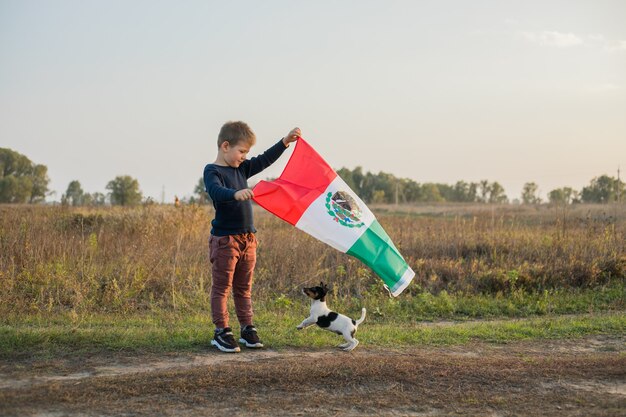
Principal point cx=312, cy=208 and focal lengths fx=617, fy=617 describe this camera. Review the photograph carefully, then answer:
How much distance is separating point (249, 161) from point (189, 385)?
256 cm

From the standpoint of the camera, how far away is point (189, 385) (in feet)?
16.7

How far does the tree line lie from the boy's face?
27.9 feet

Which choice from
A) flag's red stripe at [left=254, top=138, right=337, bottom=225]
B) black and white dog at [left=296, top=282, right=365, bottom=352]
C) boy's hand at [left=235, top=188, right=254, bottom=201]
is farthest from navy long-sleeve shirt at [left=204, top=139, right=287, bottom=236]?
black and white dog at [left=296, top=282, right=365, bottom=352]

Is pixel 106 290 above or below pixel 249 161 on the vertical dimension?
below

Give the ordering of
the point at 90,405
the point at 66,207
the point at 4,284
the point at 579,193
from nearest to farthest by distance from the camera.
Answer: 1. the point at 90,405
2. the point at 4,284
3. the point at 66,207
4. the point at 579,193

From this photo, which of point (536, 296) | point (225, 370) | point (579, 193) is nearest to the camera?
point (225, 370)

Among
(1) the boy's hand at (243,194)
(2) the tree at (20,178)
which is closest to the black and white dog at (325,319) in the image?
(1) the boy's hand at (243,194)

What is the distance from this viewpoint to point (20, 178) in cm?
3331

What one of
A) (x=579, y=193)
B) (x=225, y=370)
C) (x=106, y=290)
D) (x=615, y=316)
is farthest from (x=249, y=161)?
(x=579, y=193)

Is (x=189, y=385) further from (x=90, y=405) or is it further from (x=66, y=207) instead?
(x=66, y=207)

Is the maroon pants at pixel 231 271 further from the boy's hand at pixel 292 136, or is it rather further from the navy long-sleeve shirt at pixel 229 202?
the boy's hand at pixel 292 136

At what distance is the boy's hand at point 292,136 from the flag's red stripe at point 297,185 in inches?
6.3

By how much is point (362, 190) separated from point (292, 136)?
4874cm

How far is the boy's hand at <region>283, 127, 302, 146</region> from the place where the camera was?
677 centimetres
